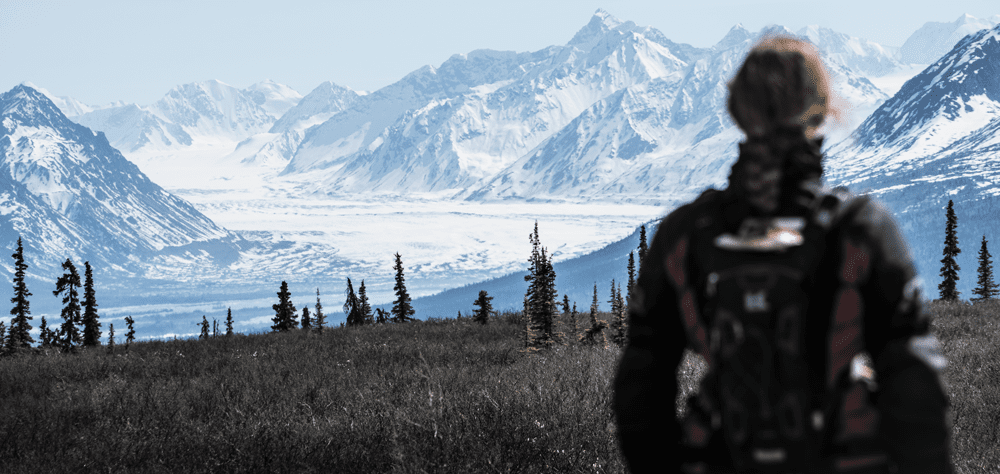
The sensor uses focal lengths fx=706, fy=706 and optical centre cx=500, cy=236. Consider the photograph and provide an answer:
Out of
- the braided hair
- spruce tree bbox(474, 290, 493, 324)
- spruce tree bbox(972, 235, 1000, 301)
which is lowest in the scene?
spruce tree bbox(972, 235, 1000, 301)

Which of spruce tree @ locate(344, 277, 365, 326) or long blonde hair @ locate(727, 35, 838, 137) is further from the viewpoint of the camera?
spruce tree @ locate(344, 277, 365, 326)

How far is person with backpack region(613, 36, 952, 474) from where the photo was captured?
7.30 ft

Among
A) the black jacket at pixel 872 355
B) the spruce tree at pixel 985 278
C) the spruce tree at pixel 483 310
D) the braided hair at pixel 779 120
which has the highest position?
the braided hair at pixel 779 120

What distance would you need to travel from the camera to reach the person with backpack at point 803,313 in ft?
7.30

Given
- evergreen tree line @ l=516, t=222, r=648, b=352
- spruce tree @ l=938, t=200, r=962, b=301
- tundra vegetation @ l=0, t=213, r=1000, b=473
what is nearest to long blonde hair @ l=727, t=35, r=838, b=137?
tundra vegetation @ l=0, t=213, r=1000, b=473

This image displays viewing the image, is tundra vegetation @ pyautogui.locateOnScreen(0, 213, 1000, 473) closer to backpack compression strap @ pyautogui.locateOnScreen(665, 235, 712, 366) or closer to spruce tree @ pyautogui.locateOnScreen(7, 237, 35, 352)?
backpack compression strap @ pyautogui.locateOnScreen(665, 235, 712, 366)

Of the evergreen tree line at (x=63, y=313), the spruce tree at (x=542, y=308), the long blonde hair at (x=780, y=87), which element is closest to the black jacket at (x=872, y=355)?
the long blonde hair at (x=780, y=87)

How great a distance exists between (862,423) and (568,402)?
5.37 meters

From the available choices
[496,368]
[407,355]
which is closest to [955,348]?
[496,368]

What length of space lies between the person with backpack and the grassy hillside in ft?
12.7

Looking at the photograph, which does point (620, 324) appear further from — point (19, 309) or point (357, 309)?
point (19, 309)

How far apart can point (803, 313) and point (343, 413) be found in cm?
654

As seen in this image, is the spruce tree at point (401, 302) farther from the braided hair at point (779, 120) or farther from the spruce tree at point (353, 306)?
the braided hair at point (779, 120)

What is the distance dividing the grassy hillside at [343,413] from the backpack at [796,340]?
3855 millimetres
